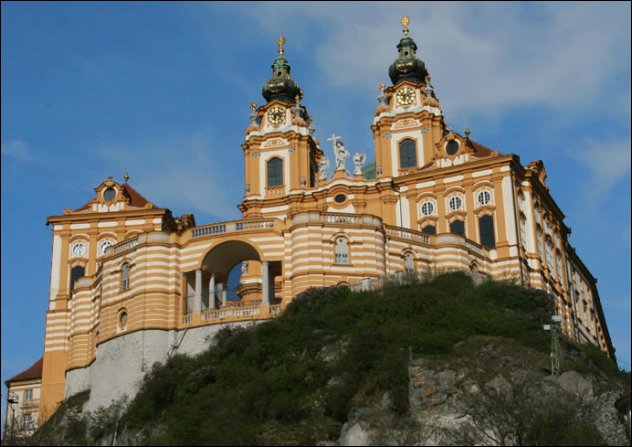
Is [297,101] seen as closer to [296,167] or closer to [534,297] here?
[296,167]

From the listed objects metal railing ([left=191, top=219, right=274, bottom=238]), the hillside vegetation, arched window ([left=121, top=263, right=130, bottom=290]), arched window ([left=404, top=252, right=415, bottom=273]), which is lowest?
the hillside vegetation

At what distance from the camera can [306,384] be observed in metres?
51.4

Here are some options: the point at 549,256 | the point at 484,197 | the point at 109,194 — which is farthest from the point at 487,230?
the point at 109,194

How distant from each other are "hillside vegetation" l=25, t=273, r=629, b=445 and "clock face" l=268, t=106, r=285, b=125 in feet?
92.8

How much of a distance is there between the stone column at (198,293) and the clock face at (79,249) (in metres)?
16.4

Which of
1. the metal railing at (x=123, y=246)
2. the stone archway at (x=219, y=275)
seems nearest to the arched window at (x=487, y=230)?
the stone archway at (x=219, y=275)

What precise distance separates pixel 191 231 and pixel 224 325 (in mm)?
6314

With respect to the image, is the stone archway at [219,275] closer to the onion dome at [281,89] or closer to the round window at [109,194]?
the round window at [109,194]

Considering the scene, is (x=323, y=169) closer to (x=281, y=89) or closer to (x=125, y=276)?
(x=281, y=89)

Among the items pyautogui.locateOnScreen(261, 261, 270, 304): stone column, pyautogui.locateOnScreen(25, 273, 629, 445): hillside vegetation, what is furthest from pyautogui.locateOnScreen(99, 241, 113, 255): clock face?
pyautogui.locateOnScreen(25, 273, 629, 445): hillside vegetation

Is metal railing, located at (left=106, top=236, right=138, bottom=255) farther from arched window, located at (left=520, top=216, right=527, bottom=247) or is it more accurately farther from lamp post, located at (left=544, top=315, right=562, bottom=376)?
arched window, located at (left=520, top=216, right=527, bottom=247)

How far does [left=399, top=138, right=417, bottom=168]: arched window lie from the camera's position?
79250 mm

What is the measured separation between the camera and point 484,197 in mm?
73375

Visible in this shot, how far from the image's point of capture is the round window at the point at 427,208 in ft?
247
